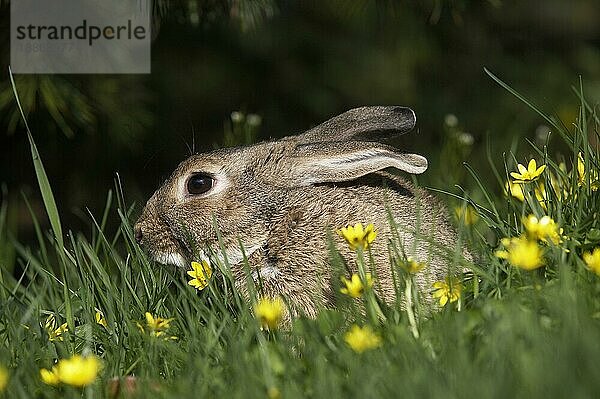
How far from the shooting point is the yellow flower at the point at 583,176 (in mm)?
3667

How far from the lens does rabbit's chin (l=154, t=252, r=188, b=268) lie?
162 inches

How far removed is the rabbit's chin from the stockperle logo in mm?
1389

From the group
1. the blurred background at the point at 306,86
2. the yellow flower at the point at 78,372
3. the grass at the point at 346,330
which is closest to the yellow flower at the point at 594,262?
the grass at the point at 346,330

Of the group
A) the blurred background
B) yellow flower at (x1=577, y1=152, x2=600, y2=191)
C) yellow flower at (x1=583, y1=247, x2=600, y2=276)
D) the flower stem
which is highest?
yellow flower at (x1=583, y1=247, x2=600, y2=276)

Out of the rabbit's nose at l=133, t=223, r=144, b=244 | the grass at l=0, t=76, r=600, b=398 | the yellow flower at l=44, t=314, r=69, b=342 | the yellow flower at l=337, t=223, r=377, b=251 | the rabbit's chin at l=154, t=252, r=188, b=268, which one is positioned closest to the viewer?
the grass at l=0, t=76, r=600, b=398

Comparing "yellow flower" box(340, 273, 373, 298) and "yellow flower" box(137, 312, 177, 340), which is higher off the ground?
"yellow flower" box(340, 273, 373, 298)

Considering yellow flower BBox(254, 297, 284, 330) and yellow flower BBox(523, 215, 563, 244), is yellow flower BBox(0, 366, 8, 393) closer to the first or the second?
yellow flower BBox(254, 297, 284, 330)

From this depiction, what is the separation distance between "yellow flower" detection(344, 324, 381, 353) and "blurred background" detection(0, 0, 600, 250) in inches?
122

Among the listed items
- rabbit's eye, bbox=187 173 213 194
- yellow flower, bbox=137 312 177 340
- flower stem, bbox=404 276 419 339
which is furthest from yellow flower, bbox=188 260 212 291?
flower stem, bbox=404 276 419 339

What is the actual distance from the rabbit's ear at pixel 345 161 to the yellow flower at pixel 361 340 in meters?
1.10

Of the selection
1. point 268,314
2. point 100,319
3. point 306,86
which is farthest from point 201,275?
point 306,86

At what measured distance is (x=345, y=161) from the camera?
3955 millimetres

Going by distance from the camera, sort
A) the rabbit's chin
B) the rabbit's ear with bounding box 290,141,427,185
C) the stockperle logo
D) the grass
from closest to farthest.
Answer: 1. the grass
2. the rabbit's ear with bounding box 290,141,427,185
3. the rabbit's chin
4. the stockperle logo

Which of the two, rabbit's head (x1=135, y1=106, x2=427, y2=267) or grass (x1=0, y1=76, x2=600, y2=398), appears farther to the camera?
rabbit's head (x1=135, y1=106, x2=427, y2=267)
